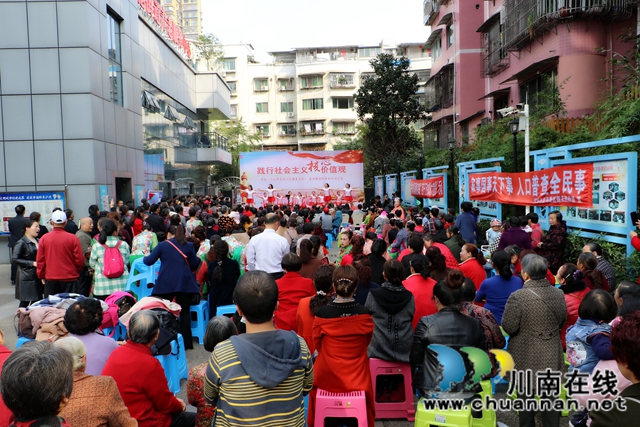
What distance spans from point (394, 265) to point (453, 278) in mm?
554

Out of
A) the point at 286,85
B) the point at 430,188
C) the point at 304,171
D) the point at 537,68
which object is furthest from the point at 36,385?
the point at 286,85

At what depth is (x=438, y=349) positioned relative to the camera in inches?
130

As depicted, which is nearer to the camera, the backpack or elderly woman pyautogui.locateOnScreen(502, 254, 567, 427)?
elderly woman pyautogui.locateOnScreen(502, 254, 567, 427)

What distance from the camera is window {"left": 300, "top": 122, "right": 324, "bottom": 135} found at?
46.3 meters

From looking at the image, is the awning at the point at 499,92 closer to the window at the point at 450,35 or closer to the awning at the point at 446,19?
the window at the point at 450,35

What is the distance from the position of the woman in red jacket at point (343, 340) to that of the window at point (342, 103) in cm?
4402

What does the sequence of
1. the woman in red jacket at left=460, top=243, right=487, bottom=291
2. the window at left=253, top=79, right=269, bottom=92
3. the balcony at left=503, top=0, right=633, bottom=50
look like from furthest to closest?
1. the window at left=253, top=79, right=269, bottom=92
2. the balcony at left=503, top=0, right=633, bottom=50
3. the woman in red jacket at left=460, top=243, right=487, bottom=291

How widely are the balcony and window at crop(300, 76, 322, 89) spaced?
29.6 meters

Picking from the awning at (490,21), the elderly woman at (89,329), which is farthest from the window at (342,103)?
the elderly woman at (89,329)

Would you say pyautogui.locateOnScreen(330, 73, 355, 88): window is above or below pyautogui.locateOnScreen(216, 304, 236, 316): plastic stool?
above

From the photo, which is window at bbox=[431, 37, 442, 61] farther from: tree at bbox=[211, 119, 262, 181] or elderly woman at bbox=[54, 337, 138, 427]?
elderly woman at bbox=[54, 337, 138, 427]

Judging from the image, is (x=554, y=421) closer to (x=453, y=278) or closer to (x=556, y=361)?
(x=556, y=361)

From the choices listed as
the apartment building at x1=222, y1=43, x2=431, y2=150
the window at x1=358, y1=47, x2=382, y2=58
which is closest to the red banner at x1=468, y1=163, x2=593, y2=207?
the apartment building at x1=222, y1=43, x2=431, y2=150

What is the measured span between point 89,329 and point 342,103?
146 ft
